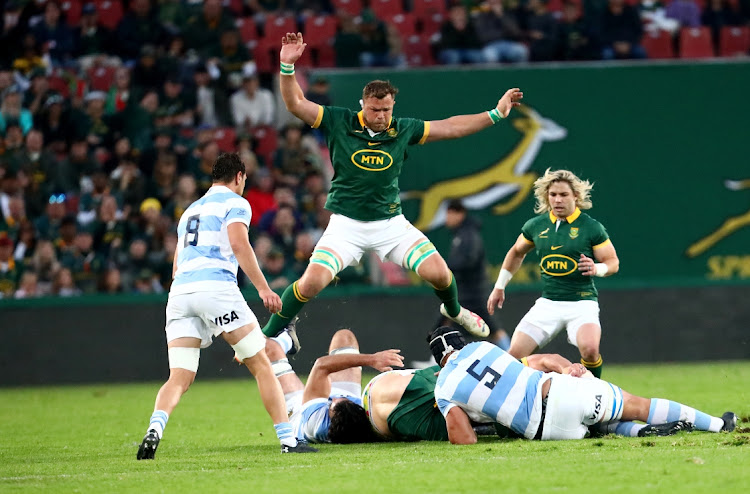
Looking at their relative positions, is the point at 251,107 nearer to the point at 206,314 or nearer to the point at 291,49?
the point at 291,49

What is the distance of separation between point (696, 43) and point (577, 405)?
13.6m

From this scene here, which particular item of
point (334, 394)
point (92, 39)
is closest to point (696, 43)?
point (92, 39)

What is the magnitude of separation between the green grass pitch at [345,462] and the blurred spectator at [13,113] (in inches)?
315

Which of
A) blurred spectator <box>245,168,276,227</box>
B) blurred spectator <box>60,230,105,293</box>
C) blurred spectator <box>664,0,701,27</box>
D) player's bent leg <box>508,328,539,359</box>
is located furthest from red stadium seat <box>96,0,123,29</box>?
player's bent leg <box>508,328,539,359</box>

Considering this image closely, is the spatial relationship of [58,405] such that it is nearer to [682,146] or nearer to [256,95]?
[256,95]

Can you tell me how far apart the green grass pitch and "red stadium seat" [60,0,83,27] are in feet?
34.2

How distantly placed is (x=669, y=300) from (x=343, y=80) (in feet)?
19.8

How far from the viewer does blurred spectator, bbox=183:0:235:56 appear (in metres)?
20.1

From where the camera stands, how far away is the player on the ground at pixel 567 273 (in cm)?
1048

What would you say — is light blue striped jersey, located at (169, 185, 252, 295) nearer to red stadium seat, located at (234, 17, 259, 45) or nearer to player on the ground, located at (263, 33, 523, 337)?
player on the ground, located at (263, 33, 523, 337)

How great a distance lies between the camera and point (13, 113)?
18.7 meters

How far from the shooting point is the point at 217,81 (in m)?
19.7

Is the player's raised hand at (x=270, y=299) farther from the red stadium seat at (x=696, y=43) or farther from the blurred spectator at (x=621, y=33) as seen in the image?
the red stadium seat at (x=696, y=43)

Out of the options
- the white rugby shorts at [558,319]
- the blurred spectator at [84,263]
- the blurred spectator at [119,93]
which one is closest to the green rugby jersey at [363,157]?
the white rugby shorts at [558,319]
